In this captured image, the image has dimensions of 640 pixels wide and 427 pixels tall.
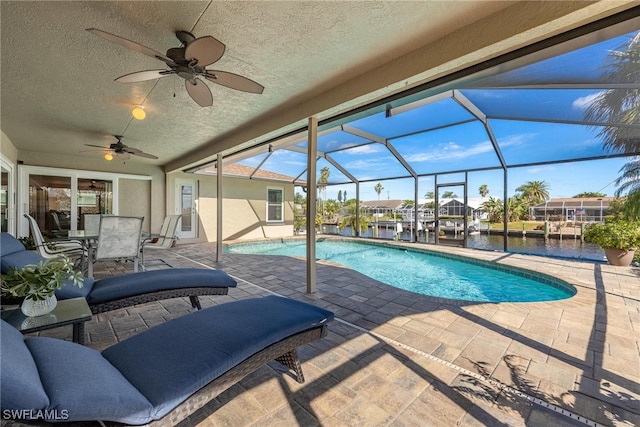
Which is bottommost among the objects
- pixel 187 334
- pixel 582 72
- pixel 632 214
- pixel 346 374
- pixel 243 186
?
Result: pixel 346 374

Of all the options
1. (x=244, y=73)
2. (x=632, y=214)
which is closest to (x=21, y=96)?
(x=244, y=73)

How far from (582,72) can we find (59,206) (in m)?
12.0

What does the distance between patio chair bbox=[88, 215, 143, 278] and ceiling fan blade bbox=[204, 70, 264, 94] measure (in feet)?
9.39

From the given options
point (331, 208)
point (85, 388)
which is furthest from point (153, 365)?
point (331, 208)

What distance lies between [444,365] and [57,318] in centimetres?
290

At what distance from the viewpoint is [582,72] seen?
357 cm

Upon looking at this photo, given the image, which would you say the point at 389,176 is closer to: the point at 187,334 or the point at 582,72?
the point at 582,72

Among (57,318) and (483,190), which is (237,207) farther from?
(483,190)

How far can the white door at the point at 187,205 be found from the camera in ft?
32.7

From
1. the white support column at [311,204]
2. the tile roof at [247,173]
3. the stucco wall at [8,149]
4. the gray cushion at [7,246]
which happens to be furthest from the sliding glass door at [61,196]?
the white support column at [311,204]

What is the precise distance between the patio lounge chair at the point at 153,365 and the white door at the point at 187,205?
8890mm

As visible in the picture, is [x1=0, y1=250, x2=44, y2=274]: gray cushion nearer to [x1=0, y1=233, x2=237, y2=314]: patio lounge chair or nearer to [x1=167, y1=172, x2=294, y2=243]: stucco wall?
[x1=0, y1=233, x2=237, y2=314]: patio lounge chair

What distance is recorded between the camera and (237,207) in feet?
36.5

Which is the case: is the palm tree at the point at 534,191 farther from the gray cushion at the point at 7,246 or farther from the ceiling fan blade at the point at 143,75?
the gray cushion at the point at 7,246
